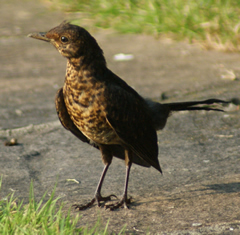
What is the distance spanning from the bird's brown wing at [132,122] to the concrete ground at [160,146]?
0.37 m

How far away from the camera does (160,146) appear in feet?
16.8

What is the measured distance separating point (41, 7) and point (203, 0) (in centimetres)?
419

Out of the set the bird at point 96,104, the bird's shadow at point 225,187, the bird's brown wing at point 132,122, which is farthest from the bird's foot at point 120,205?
the bird's shadow at point 225,187

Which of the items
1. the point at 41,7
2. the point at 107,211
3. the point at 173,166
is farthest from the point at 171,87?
the point at 41,7

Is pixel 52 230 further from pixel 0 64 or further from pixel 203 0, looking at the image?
pixel 203 0

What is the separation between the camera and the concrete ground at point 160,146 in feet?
12.5

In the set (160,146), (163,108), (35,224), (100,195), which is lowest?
(160,146)

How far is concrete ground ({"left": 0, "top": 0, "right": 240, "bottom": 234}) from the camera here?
3805 mm

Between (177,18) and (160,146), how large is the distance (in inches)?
147

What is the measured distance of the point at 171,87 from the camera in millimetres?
6609

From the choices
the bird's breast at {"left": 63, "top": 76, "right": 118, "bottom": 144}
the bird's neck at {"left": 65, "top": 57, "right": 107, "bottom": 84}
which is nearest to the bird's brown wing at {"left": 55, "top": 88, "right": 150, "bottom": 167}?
the bird's breast at {"left": 63, "top": 76, "right": 118, "bottom": 144}

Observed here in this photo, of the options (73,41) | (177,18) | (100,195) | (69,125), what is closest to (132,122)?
(69,125)

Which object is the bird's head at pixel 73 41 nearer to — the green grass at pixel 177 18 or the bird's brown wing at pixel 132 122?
the bird's brown wing at pixel 132 122

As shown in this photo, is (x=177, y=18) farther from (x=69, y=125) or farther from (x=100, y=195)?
(x=100, y=195)
